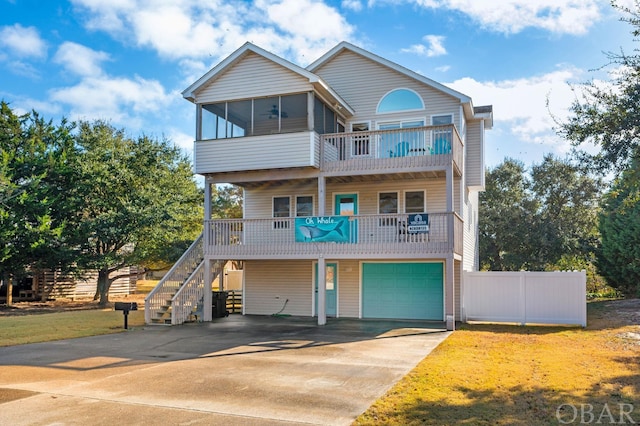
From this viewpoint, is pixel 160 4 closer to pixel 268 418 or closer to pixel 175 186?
Result: pixel 268 418

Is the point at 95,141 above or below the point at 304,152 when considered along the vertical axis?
above

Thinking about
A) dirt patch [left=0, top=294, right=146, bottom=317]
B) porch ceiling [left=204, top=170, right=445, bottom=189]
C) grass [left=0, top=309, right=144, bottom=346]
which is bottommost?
dirt patch [left=0, top=294, right=146, bottom=317]

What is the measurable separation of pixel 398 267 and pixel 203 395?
1270 centimetres

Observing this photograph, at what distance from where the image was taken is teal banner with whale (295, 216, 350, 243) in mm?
17456

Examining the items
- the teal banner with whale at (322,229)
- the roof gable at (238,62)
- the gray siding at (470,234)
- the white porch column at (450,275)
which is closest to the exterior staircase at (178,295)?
the teal banner with whale at (322,229)

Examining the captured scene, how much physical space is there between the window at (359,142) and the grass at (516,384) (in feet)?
25.7

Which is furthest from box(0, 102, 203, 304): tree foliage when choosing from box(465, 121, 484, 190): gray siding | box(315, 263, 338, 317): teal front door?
box(465, 121, 484, 190): gray siding

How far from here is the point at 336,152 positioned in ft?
62.5

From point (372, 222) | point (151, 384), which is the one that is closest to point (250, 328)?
point (372, 222)

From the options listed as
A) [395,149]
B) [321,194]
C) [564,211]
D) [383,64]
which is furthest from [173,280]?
[564,211]

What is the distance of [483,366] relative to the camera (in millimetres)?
9992

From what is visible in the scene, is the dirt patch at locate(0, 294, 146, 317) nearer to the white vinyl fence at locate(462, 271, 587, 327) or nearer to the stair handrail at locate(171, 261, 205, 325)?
the stair handrail at locate(171, 261, 205, 325)

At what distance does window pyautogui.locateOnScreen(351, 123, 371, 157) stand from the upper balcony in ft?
0.23

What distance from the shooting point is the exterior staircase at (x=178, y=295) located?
17531mm
